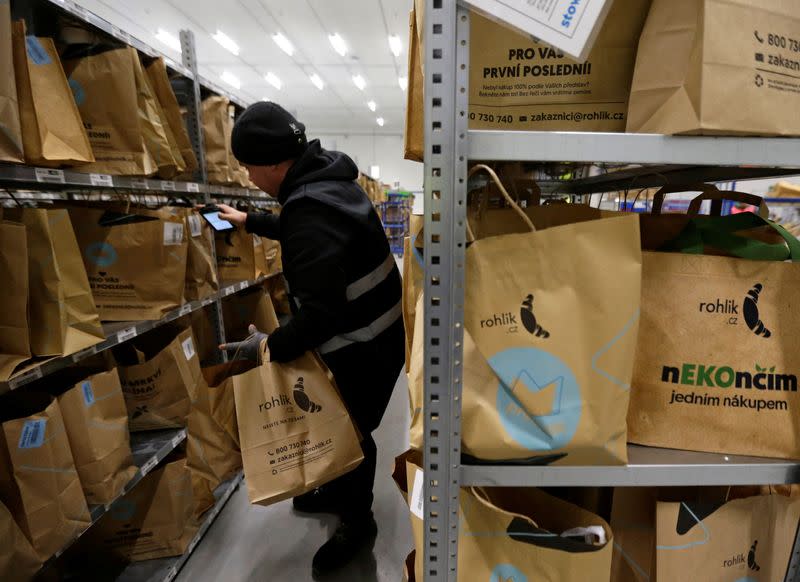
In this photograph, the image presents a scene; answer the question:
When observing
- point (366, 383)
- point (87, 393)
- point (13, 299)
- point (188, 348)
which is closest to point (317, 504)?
point (366, 383)

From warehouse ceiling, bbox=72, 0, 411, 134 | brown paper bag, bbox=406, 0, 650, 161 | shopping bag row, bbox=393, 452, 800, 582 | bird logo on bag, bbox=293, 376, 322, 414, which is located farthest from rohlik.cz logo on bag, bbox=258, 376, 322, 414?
warehouse ceiling, bbox=72, 0, 411, 134

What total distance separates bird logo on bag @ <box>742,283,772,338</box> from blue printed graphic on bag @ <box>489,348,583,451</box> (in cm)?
36

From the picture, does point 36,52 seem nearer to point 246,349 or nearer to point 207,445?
point 246,349

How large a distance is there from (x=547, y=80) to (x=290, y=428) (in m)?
1.22

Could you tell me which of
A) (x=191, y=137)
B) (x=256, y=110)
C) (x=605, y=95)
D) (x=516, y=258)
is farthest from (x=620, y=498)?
(x=191, y=137)

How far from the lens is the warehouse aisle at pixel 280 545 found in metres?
1.72

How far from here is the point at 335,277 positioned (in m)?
1.39

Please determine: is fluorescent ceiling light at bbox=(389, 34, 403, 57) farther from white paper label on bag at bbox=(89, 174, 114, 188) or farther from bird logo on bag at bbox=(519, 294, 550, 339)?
bird logo on bag at bbox=(519, 294, 550, 339)

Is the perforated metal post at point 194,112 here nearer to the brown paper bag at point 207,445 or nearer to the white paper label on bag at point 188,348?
the white paper label on bag at point 188,348

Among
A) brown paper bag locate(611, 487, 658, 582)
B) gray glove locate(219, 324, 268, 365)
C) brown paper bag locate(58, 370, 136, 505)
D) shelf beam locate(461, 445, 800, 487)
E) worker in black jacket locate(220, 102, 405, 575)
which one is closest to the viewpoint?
shelf beam locate(461, 445, 800, 487)

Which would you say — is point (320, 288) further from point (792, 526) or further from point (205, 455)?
point (792, 526)

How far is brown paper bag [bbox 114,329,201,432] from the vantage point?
1707mm

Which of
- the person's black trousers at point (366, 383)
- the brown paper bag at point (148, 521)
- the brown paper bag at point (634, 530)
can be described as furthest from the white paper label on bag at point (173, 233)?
the brown paper bag at point (634, 530)

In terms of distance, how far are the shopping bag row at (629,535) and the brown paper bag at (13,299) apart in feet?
3.65
